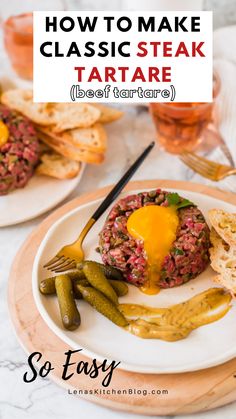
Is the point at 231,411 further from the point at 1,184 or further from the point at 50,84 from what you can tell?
the point at 50,84

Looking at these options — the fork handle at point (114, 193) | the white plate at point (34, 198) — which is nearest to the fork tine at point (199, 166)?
the fork handle at point (114, 193)

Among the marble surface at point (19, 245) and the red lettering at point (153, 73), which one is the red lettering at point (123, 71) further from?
the marble surface at point (19, 245)

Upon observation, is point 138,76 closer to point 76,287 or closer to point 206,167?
point 206,167

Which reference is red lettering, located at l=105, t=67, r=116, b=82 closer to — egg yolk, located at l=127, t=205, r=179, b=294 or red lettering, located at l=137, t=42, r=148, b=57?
red lettering, located at l=137, t=42, r=148, b=57

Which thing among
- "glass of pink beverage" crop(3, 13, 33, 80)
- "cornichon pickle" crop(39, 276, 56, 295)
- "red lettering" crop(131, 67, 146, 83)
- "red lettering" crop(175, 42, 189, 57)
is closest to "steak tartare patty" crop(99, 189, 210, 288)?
"cornichon pickle" crop(39, 276, 56, 295)

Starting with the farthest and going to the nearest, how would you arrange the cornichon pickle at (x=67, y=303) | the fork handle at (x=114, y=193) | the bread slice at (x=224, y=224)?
the fork handle at (x=114, y=193) < the bread slice at (x=224, y=224) < the cornichon pickle at (x=67, y=303)

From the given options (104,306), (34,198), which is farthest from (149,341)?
(34,198)

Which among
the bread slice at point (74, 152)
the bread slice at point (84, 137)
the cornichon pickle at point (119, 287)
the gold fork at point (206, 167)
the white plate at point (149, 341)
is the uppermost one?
the bread slice at point (84, 137)
